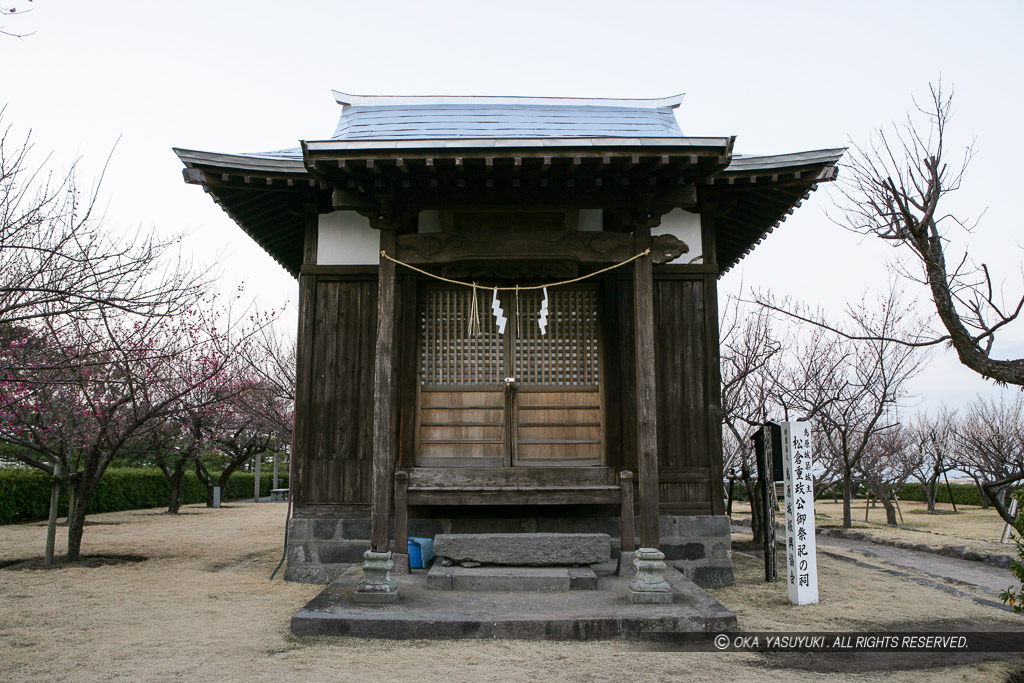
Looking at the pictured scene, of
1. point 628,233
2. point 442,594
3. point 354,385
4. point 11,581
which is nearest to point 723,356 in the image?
point 628,233

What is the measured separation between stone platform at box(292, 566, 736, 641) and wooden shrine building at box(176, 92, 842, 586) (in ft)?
4.13

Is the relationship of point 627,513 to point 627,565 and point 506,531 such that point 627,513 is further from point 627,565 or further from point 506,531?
point 506,531

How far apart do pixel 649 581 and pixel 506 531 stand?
216 centimetres

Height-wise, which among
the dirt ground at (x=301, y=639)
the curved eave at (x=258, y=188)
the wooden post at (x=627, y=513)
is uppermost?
the curved eave at (x=258, y=188)

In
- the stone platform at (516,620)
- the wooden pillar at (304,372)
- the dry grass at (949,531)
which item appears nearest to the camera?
the stone platform at (516,620)

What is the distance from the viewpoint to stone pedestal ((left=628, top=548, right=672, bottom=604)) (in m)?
5.73

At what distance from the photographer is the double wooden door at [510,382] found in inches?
310

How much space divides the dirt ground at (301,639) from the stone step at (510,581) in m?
1.08

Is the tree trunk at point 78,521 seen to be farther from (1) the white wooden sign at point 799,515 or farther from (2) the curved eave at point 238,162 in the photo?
(1) the white wooden sign at point 799,515

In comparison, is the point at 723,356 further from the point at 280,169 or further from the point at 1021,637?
the point at 280,169

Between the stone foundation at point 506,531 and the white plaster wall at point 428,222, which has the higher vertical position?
the white plaster wall at point 428,222

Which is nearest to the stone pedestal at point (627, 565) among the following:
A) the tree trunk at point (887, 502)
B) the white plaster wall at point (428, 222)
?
the white plaster wall at point (428, 222)

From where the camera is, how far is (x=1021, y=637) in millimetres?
5453

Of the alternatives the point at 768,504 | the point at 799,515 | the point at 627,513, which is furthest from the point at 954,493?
the point at 627,513
